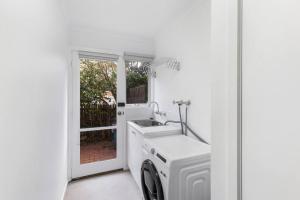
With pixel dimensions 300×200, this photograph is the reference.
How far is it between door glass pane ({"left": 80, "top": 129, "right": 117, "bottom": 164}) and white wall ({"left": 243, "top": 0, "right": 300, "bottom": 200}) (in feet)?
8.41

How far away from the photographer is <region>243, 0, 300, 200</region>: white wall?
60 centimetres

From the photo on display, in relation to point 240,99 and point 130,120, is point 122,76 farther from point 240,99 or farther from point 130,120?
point 240,99

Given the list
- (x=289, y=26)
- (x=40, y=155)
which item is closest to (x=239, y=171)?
(x=289, y=26)

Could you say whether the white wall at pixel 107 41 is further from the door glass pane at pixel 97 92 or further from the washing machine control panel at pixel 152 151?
the washing machine control panel at pixel 152 151

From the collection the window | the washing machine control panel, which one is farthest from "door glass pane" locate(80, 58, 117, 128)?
the washing machine control panel

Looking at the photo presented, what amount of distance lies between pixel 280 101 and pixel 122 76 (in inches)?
104

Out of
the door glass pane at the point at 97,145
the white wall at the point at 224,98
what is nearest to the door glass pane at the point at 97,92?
the door glass pane at the point at 97,145

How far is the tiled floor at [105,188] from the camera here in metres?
2.23

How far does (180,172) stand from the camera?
134 centimetres

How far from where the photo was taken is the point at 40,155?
112cm

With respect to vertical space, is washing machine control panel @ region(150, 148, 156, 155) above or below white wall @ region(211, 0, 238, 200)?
below

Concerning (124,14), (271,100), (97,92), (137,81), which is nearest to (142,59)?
(137,81)

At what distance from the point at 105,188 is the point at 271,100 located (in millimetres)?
2489

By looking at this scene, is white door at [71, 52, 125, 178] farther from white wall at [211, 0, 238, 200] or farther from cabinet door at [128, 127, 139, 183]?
white wall at [211, 0, 238, 200]
